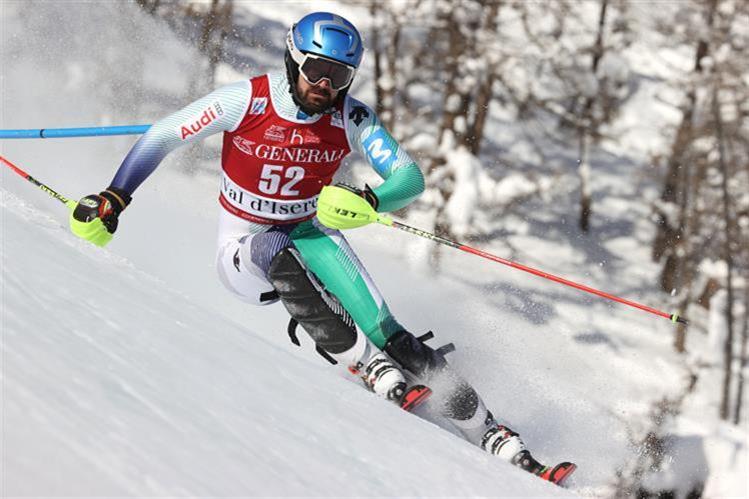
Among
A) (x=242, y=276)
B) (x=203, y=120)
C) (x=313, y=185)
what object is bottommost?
(x=242, y=276)

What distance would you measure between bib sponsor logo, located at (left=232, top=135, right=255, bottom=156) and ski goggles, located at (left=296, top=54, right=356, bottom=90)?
41 centimetres

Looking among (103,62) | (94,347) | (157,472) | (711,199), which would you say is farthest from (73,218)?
(711,199)

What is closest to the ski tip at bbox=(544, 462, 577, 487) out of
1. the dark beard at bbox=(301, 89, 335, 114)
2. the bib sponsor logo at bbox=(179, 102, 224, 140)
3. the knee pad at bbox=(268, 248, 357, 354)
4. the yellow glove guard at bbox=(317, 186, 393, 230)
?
the knee pad at bbox=(268, 248, 357, 354)

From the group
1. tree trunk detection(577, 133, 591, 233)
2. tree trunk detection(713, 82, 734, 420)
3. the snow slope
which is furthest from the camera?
tree trunk detection(577, 133, 591, 233)

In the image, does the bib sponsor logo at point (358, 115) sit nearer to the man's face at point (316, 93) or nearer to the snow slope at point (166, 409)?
the man's face at point (316, 93)

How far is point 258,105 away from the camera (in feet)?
13.4

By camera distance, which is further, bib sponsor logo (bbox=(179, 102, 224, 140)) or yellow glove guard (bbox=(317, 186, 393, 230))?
bib sponsor logo (bbox=(179, 102, 224, 140))

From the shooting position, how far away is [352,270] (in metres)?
4.15

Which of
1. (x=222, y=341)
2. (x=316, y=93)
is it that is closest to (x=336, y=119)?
(x=316, y=93)

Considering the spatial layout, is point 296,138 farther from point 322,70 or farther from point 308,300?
point 308,300

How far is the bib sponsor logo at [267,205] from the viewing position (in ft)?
14.2

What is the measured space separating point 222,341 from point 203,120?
4.49 ft

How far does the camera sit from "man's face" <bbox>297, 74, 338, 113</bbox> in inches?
157

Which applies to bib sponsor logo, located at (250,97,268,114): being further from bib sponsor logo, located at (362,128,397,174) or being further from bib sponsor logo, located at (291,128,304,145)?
bib sponsor logo, located at (362,128,397,174)
